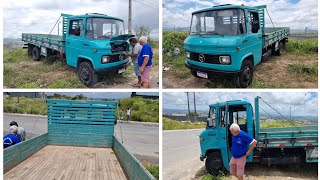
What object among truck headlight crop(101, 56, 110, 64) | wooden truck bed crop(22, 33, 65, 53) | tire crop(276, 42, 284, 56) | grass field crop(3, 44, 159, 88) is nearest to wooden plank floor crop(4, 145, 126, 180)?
grass field crop(3, 44, 159, 88)

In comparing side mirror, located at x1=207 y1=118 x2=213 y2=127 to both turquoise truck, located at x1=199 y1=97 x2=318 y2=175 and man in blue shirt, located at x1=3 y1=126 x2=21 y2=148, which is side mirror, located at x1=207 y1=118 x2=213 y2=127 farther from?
man in blue shirt, located at x1=3 y1=126 x2=21 y2=148

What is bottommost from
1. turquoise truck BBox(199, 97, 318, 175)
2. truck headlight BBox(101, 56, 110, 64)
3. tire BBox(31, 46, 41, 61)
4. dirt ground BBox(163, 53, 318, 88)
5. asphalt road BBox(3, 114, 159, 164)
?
asphalt road BBox(3, 114, 159, 164)

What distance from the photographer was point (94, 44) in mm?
5301

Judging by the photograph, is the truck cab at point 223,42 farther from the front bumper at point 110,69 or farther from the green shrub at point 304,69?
the green shrub at point 304,69

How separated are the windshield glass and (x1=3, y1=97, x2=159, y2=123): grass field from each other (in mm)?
3303

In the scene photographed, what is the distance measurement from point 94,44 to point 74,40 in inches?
29.3

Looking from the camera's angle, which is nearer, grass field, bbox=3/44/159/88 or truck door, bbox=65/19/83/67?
truck door, bbox=65/19/83/67

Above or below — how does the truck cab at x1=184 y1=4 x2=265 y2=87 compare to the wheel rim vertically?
above

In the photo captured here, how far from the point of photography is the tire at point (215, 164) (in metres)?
5.14

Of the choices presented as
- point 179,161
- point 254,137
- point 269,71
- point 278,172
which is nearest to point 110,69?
point 179,161

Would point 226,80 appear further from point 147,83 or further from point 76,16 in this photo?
point 76,16

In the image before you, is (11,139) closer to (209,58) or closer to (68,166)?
(68,166)

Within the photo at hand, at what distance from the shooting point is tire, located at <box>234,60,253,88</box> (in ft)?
16.1

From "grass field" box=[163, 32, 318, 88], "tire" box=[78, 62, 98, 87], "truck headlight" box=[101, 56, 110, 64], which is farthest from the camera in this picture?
"grass field" box=[163, 32, 318, 88]
